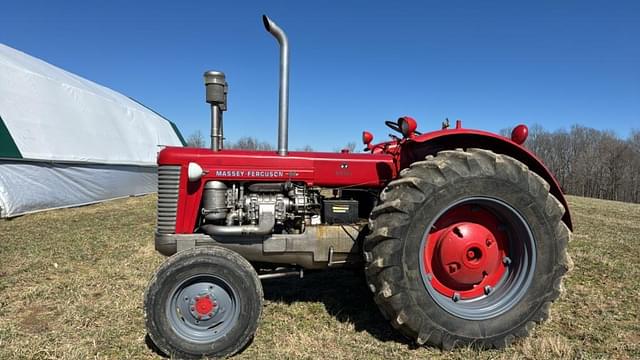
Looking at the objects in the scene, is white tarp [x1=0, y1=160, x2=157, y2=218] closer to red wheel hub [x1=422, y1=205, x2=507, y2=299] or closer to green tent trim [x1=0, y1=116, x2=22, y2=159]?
green tent trim [x1=0, y1=116, x2=22, y2=159]

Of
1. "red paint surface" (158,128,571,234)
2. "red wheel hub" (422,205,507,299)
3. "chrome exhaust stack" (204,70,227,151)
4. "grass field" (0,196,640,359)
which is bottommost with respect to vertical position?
"grass field" (0,196,640,359)

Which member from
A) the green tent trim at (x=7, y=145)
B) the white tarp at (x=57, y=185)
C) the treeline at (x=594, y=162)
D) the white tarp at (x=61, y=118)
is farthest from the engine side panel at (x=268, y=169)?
the treeline at (x=594, y=162)

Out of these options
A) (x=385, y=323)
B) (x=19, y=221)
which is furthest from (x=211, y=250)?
(x=19, y=221)

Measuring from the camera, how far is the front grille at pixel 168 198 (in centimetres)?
279

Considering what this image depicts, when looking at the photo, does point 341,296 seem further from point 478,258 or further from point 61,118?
point 61,118

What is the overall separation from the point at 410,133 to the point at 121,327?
2.78 meters

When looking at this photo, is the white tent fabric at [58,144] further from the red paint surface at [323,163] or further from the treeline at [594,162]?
the treeline at [594,162]

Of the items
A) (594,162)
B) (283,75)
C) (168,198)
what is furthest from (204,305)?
(594,162)

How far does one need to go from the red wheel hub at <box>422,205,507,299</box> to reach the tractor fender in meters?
0.54

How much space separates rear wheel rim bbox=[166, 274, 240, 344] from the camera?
2459mm

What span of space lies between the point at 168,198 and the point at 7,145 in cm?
904

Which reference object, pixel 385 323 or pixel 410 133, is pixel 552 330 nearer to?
pixel 385 323

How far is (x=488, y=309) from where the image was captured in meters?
2.63

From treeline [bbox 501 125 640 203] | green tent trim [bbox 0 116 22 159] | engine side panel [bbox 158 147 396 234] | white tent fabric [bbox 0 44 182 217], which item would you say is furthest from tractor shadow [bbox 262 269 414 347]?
treeline [bbox 501 125 640 203]
